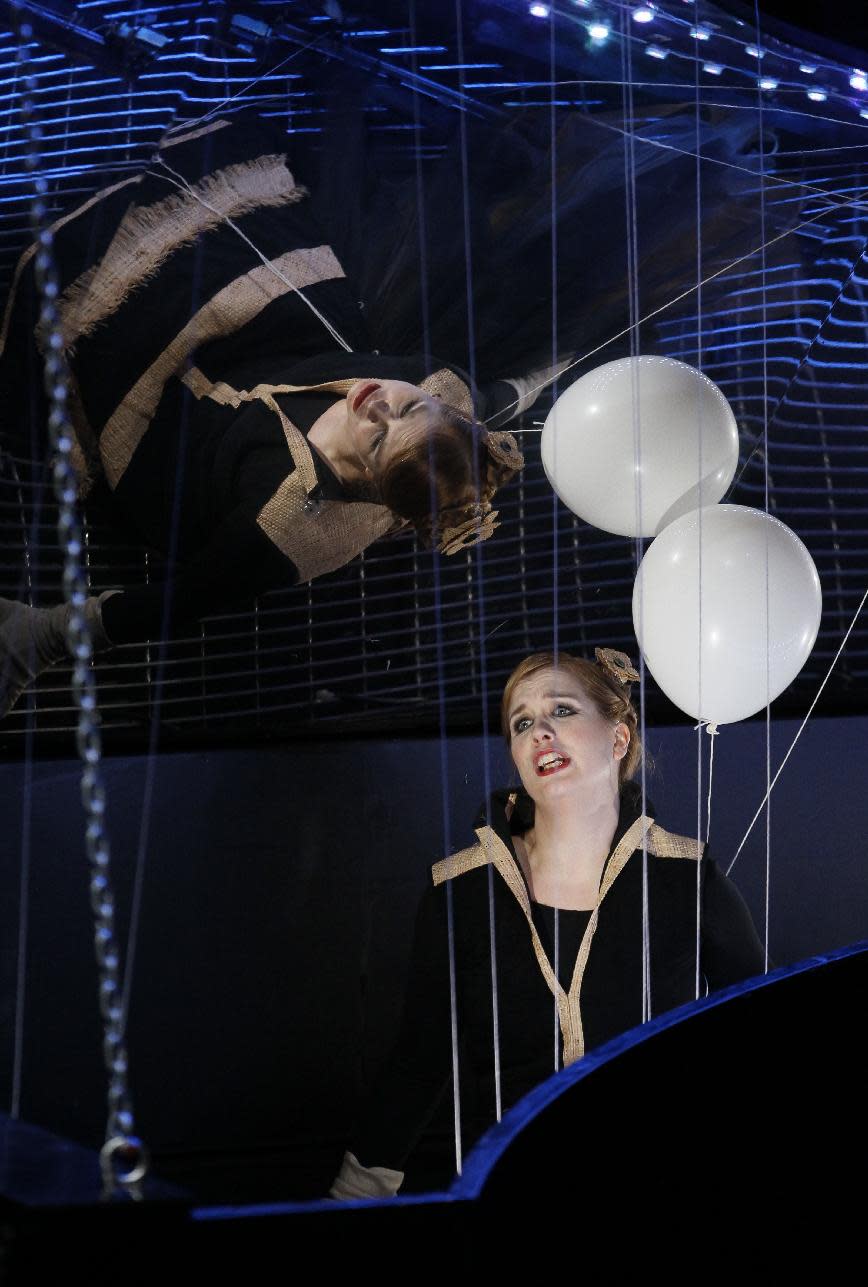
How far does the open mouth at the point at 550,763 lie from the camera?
7.02 ft

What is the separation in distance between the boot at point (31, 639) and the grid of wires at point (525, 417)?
0.03m

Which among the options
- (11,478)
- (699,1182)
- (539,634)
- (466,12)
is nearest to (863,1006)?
(699,1182)

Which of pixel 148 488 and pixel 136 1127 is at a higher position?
pixel 148 488

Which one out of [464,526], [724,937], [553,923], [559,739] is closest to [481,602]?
[464,526]

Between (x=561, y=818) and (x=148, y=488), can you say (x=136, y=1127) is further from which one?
(x=148, y=488)

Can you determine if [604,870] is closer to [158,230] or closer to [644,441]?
[644,441]

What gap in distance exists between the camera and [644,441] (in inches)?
77.7

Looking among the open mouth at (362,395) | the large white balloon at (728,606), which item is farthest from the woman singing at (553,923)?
the open mouth at (362,395)

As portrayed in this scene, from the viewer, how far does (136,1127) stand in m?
2.38

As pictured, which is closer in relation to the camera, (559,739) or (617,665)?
(559,739)

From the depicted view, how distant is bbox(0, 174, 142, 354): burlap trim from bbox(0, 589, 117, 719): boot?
0.42 metres

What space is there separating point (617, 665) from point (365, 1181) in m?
0.92

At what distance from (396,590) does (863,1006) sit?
1284 millimetres

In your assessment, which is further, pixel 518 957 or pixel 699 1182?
pixel 518 957
